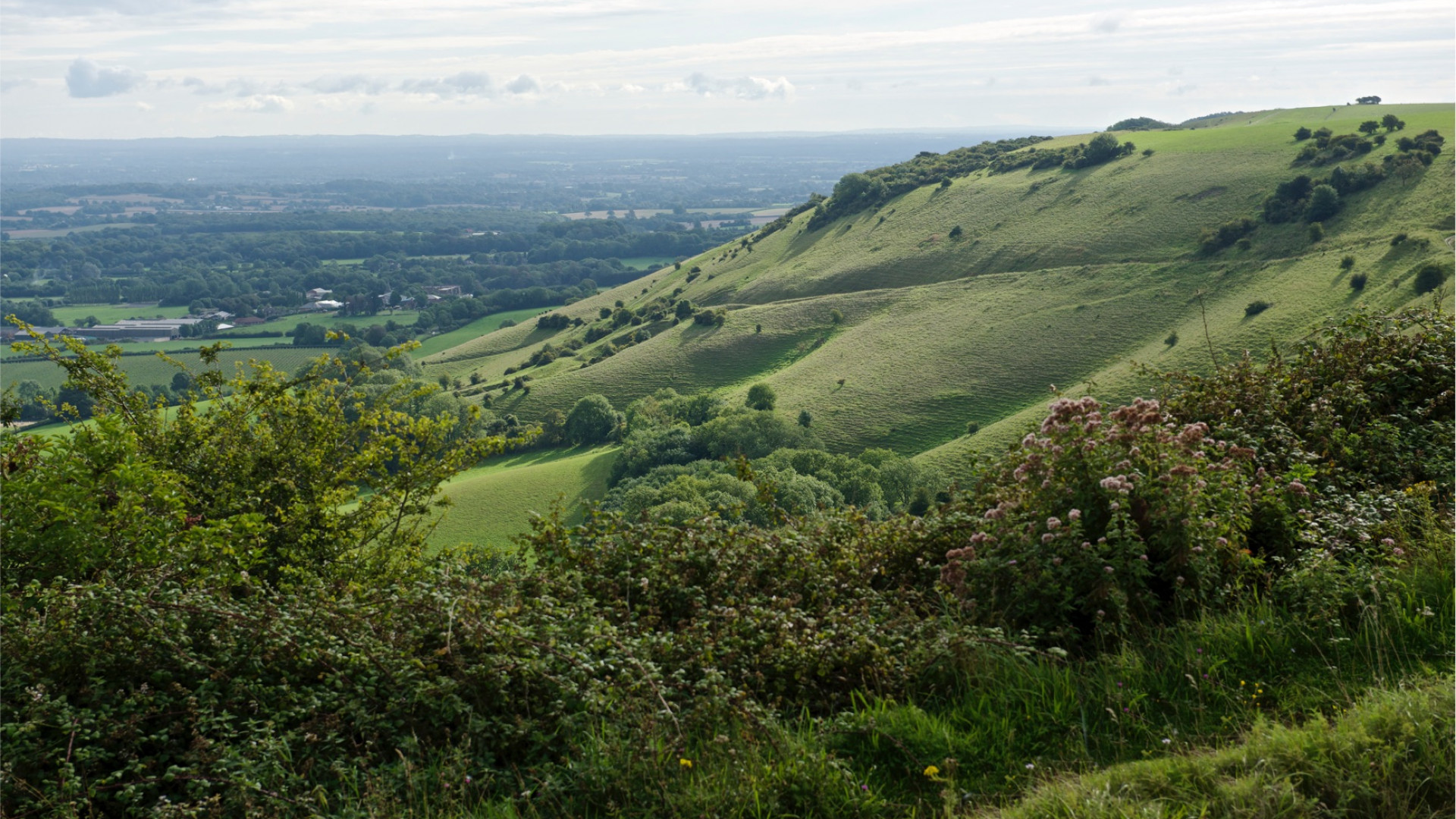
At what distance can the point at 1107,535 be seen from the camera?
554 cm

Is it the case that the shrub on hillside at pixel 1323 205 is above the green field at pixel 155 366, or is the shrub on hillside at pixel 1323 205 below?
above

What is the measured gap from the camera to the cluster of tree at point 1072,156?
115312 millimetres

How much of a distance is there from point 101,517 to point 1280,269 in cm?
8645

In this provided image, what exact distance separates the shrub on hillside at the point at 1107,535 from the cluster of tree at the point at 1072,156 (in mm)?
120124

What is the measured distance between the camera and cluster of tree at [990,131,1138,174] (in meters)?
115

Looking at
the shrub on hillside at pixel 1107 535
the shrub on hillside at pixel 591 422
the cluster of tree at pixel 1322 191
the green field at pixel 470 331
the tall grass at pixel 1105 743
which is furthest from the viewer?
the green field at pixel 470 331

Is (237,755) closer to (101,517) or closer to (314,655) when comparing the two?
(314,655)

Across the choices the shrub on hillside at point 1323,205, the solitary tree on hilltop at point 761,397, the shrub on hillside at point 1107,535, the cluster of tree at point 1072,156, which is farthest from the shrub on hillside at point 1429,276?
the shrub on hillside at point 1107,535

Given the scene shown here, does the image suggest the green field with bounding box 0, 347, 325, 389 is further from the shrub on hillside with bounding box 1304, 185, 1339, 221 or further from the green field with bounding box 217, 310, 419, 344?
the shrub on hillside with bounding box 1304, 185, 1339, 221

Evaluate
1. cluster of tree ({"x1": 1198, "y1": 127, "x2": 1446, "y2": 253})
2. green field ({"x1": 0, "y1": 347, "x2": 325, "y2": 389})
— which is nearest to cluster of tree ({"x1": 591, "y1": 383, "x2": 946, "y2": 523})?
cluster of tree ({"x1": 1198, "y1": 127, "x2": 1446, "y2": 253})

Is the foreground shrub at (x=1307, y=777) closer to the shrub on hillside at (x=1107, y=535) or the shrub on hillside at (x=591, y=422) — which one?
the shrub on hillside at (x=1107, y=535)

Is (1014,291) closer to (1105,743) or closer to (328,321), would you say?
(1105,743)

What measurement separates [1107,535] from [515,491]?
64.2 metres

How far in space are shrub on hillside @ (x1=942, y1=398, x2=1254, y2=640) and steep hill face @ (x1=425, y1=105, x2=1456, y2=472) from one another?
168 feet
